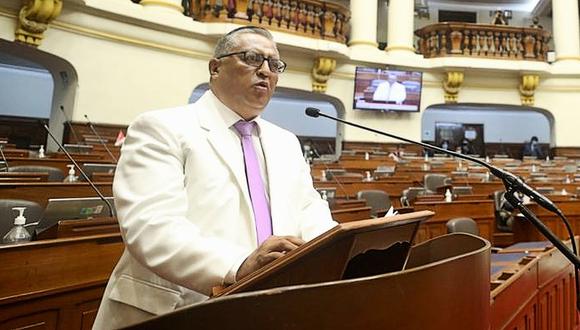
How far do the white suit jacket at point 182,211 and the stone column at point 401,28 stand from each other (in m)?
7.87

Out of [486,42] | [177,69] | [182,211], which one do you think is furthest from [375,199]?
[486,42]

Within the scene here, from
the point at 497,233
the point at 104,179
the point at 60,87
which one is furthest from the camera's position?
the point at 60,87

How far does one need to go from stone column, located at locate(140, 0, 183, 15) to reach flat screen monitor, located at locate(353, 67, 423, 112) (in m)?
3.44

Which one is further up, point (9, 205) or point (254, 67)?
point (254, 67)

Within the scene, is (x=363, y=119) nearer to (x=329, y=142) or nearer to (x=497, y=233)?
(x=329, y=142)

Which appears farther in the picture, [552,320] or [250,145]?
[552,320]

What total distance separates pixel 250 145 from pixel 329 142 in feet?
32.4

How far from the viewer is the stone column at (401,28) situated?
830cm

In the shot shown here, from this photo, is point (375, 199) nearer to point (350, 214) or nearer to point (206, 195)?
point (350, 214)

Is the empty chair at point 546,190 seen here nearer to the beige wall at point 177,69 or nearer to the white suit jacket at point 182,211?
the beige wall at point 177,69

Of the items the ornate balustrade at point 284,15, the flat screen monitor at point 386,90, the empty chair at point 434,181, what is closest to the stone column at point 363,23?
the ornate balustrade at point 284,15

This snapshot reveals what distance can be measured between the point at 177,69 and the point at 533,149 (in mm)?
8845

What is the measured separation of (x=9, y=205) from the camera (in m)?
1.82

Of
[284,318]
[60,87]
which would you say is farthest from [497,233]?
[60,87]
